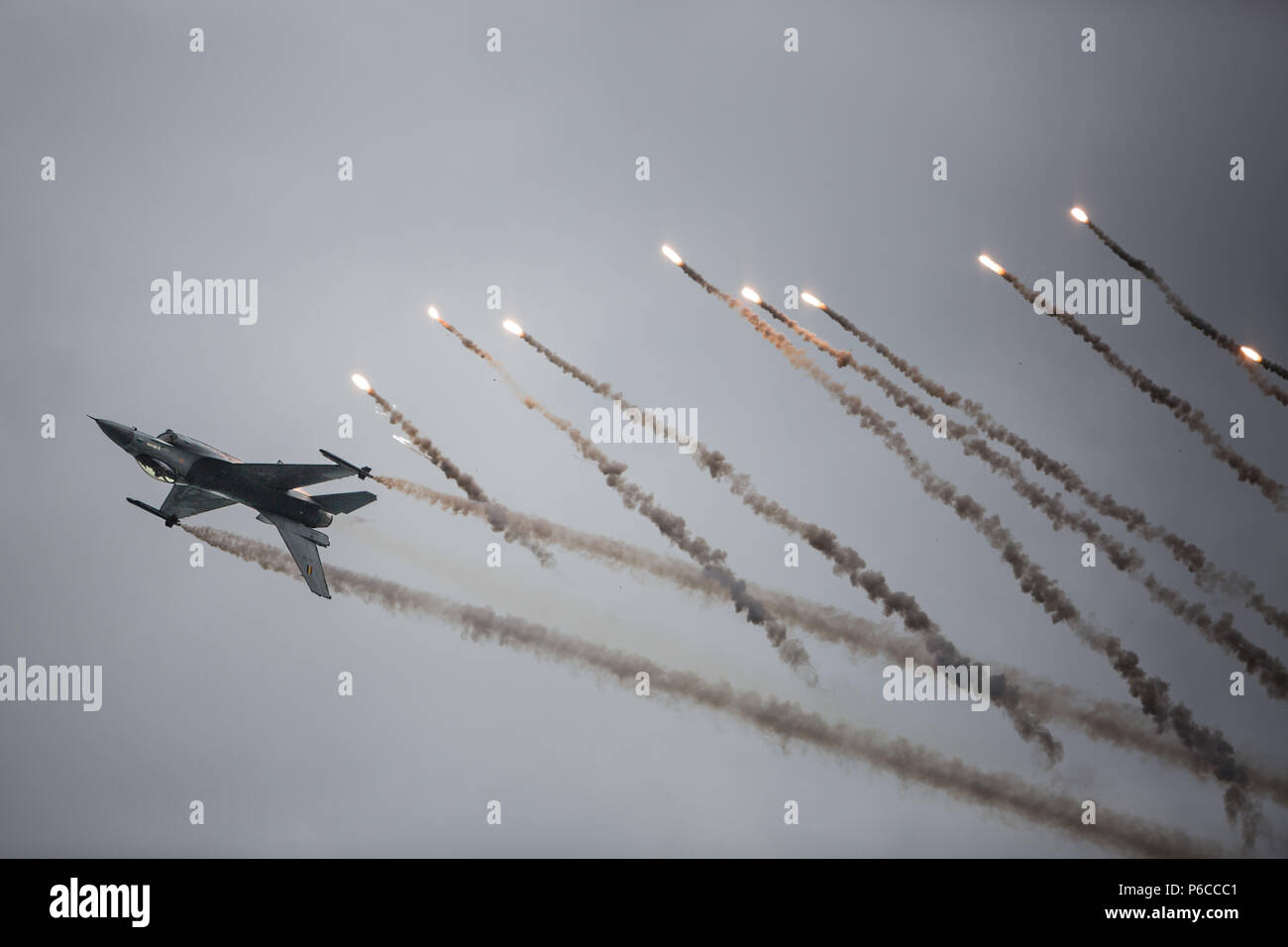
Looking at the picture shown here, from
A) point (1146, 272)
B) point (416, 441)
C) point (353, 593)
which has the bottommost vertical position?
point (353, 593)

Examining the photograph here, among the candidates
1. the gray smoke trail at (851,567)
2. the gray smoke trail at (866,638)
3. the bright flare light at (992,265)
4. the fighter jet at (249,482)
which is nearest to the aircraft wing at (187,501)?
the fighter jet at (249,482)

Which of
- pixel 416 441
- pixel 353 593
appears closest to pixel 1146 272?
pixel 416 441

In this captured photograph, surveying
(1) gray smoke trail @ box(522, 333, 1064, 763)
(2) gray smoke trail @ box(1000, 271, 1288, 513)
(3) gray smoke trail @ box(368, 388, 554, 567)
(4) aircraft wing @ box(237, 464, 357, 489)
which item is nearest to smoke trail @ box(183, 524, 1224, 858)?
(1) gray smoke trail @ box(522, 333, 1064, 763)

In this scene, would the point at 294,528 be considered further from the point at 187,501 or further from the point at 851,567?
the point at 851,567

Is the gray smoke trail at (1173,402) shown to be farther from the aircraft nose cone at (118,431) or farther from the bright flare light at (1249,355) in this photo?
the aircraft nose cone at (118,431)

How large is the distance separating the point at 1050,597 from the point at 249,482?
2490cm

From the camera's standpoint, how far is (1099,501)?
42.5 m

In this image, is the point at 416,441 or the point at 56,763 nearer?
the point at 416,441

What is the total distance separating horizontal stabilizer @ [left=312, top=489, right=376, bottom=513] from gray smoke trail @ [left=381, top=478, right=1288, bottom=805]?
5.58m

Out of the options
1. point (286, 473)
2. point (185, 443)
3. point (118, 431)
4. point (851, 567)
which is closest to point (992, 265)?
point (851, 567)
